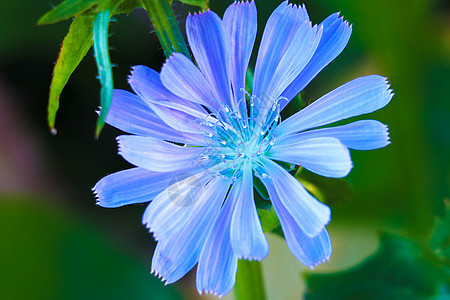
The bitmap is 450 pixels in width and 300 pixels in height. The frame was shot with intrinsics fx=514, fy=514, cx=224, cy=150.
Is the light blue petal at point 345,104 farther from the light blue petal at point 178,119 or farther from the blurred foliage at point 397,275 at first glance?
the blurred foliage at point 397,275

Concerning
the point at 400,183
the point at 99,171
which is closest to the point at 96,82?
the point at 99,171

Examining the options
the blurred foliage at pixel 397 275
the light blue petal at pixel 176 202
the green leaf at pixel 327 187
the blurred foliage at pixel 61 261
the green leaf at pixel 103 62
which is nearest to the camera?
the green leaf at pixel 103 62

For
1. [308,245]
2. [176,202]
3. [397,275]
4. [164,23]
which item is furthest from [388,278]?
[164,23]

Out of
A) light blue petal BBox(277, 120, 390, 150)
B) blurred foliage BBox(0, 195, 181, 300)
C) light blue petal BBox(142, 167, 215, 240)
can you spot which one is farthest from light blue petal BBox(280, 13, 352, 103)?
blurred foliage BBox(0, 195, 181, 300)

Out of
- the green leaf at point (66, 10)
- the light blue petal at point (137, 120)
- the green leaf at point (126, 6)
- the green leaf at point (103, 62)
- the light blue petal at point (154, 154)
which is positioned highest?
the green leaf at point (66, 10)

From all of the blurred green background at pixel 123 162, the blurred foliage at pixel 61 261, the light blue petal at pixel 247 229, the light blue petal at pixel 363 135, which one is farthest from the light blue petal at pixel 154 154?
the blurred foliage at pixel 61 261

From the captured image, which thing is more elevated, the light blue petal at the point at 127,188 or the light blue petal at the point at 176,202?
the light blue petal at the point at 127,188
